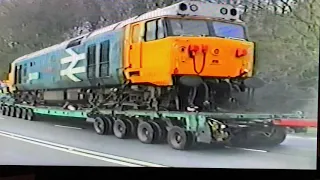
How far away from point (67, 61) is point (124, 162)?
0.41m

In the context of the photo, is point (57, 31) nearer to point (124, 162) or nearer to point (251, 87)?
point (124, 162)

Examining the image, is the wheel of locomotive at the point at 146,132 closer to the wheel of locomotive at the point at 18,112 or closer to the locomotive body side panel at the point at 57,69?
the locomotive body side panel at the point at 57,69

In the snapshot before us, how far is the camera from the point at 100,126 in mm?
1453

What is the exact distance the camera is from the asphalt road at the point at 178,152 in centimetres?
140

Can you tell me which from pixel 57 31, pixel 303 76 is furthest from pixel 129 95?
pixel 303 76

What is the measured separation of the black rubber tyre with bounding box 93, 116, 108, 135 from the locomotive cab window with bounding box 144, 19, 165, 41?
32 centimetres

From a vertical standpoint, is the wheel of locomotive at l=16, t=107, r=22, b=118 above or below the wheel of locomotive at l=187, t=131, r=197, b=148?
above

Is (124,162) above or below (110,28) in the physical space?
below

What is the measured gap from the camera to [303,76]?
1.43m

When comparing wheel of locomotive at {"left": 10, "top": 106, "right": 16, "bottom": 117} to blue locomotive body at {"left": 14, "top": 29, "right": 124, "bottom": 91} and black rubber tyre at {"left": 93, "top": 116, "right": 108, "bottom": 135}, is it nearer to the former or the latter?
blue locomotive body at {"left": 14, "top": 29, "right": 124, "bottom": 91}

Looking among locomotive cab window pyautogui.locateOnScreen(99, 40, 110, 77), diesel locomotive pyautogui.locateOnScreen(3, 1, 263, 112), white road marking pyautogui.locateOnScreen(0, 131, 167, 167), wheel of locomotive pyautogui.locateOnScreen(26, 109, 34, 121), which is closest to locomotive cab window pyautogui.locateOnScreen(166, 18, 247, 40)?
diesel locomotive pyautogui.locateOnScreen(3, 1, 263, 112)

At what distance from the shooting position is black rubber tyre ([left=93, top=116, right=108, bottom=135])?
1450 millimetres

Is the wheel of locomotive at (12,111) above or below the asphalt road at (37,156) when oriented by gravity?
above

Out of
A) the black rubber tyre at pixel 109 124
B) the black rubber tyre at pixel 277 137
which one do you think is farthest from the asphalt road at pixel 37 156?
the black rubber tyre at pixel 277 137
